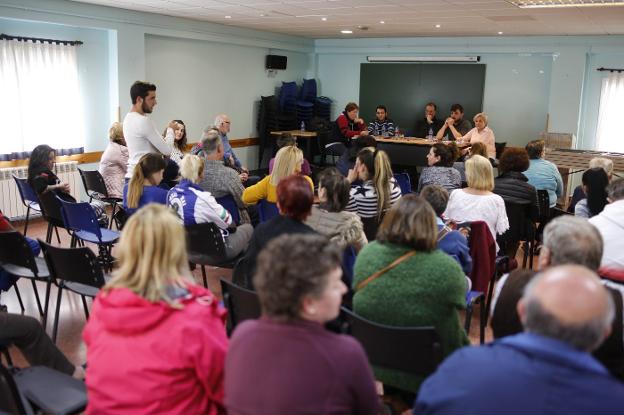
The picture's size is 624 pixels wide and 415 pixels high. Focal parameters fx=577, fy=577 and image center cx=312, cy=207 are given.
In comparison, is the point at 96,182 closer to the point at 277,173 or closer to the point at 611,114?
the point at 277,173

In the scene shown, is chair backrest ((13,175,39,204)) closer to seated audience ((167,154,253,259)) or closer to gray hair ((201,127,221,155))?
gray hair ((201,127,221,155))

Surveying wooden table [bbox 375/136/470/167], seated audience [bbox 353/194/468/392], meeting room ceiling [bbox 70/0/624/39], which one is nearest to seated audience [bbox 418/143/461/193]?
meeting room ceiling [bbox 70/0/624/39]

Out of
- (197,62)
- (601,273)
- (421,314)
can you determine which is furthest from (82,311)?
(197,62)

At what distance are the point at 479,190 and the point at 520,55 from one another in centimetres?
695

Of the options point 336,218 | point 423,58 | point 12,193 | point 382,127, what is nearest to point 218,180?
point 336,218

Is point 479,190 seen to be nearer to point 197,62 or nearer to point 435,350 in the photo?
point 435,350

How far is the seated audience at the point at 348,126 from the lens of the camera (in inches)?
398

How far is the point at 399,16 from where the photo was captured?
771 centimetres

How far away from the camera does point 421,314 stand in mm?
2213

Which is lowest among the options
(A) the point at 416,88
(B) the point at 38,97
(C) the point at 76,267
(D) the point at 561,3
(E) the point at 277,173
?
(C) the point at 76,267

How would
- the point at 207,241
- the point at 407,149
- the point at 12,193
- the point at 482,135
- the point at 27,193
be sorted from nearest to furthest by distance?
the point at 207,241, the point at 27,193, the point at 12,193, the point at 482,135, the point at 407,149

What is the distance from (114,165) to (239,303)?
3604 millimetres

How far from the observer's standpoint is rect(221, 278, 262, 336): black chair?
249 cm

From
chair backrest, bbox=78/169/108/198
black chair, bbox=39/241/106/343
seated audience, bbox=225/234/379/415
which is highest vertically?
seated audience, bbox=225/234/379/415
